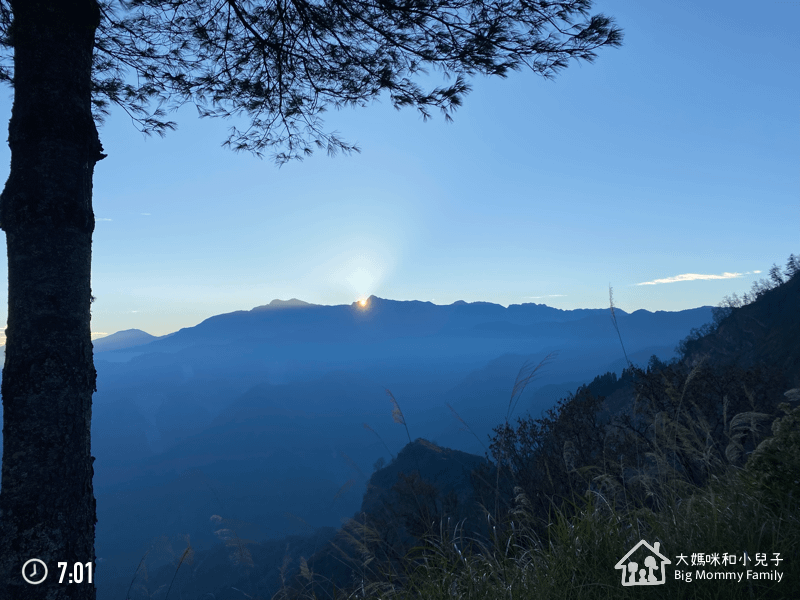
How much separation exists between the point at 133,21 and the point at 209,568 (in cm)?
8536

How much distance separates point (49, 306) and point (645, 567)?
3.01m

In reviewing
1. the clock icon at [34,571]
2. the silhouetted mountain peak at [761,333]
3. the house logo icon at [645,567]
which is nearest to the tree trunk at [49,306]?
the clock icon at [34,571]

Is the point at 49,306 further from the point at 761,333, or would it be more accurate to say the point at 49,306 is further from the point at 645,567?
the point at 761,333

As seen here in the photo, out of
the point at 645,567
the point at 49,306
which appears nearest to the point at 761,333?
the point at 645,567

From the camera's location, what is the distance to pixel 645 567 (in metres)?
1.75

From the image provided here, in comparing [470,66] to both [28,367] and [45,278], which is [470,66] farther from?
[28,367]

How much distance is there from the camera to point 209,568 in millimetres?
70125

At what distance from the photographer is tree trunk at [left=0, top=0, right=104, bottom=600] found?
6.76 ft

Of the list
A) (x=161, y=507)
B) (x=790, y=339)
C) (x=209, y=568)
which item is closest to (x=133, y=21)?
(x=790, y=339)

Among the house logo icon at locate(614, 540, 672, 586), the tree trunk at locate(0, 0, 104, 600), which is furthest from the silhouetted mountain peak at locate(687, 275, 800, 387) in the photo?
the tree trunk at locate(0, 0, 104, 600)

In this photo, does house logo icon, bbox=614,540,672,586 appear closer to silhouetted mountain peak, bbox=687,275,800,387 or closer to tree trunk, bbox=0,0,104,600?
tree trunk, bbox=0,0,104,600

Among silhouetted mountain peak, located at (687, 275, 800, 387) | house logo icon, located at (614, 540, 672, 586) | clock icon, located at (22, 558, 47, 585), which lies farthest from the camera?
→ silhouetted mountain peak, located at (687, 275, 800, 387)

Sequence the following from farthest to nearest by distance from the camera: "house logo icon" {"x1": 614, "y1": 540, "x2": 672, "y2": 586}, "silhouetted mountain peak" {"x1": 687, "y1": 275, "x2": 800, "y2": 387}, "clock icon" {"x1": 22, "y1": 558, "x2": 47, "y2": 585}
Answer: "silhouetted mountain peak" {"x1": 687, "y1": 275, "x2": 800, "y2": 387} → "clock icon" {"x1": 22, "y1": 558, "x2": 47, "y2": 585} → "house logo icon" {"x1": 614, "y1": 540, "x2": 672, "y2": 586}

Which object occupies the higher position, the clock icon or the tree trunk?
the tree trunk
